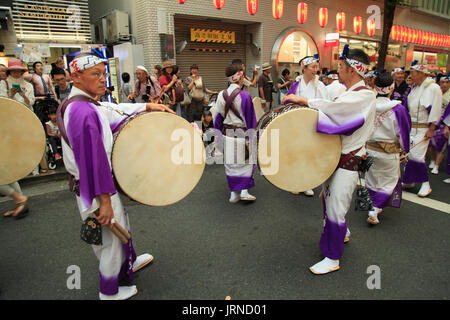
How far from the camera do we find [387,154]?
3203 mm

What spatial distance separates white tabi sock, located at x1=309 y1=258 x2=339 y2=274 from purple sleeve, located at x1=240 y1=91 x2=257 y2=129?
1868mm

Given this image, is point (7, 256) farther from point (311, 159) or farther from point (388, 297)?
point (388, 297)

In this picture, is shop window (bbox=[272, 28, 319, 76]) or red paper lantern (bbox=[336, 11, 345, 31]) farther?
red paper lantern (bbox=[336, 11, 345, 31])

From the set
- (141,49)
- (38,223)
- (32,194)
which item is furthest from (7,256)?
(141,49)

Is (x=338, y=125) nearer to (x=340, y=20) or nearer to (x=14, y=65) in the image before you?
(x=14, y=65)

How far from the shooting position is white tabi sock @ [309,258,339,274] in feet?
7.73

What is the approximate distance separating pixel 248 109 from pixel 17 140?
2399 mm

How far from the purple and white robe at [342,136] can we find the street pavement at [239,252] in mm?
332

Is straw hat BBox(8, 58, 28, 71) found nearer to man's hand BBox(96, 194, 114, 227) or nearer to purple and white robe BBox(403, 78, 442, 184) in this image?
man's hand BBox(96, 194, 114, 227)

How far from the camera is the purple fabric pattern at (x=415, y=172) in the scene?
402cm

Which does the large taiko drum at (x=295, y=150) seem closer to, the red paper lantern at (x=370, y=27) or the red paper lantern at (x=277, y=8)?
the red paper lantern at (x=277, y=8)

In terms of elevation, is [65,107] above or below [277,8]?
below

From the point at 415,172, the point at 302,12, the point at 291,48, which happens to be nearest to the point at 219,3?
the point at 291,48

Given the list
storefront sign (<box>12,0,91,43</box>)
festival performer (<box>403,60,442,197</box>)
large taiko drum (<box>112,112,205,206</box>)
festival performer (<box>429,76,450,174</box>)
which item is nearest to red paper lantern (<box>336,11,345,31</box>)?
festival performer (<box>429,76,450,174</box>)
